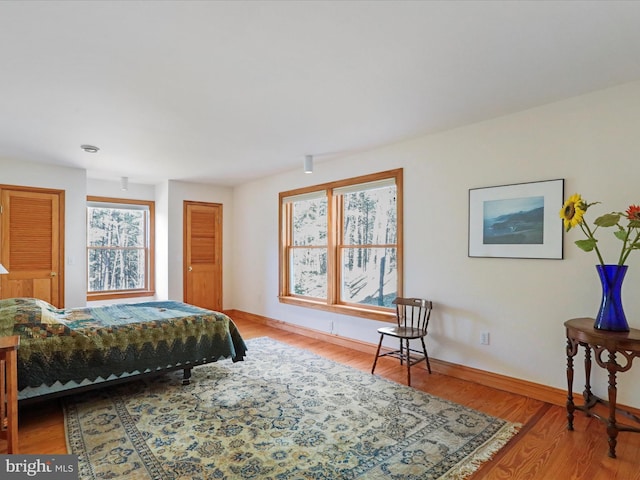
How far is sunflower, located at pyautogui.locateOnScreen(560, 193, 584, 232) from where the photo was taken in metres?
2.29

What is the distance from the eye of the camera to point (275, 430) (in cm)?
244

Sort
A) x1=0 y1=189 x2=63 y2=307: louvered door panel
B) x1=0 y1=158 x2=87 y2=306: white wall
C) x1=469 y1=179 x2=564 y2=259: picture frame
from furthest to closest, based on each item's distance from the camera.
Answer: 1. x1=0 y1=158 x2=87 y2=306: white wall
2. x1=0 y1=189 x2=63 y2=307: louvered door panel
3. x1=469 y1=179 x2=564 y2=259: picture frame

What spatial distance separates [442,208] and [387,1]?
2.28m

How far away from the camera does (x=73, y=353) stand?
268cm

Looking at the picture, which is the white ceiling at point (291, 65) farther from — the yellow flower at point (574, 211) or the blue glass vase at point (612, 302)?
the blue glass vase at point (612, 302)

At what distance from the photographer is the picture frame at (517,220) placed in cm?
289

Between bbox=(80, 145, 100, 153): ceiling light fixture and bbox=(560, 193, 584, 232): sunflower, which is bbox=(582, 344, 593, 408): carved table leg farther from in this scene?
bbox=(80, 145, 100, 153): ceiling light fixture

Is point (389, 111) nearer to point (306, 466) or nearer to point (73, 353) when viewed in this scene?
point (306, 466)

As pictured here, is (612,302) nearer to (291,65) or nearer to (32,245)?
(291,65)

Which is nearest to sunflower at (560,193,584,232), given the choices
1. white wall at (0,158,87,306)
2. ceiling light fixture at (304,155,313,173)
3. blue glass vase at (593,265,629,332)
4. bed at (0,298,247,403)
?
blue glass vase at (593,265,629,332)

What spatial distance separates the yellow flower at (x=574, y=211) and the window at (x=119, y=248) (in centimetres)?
614

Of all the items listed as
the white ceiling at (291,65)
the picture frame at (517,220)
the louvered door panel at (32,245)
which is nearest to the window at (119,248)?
the louvered door panel at (32,245)

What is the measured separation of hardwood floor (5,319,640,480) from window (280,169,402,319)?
4.08 ft

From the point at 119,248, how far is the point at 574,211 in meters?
6.39
